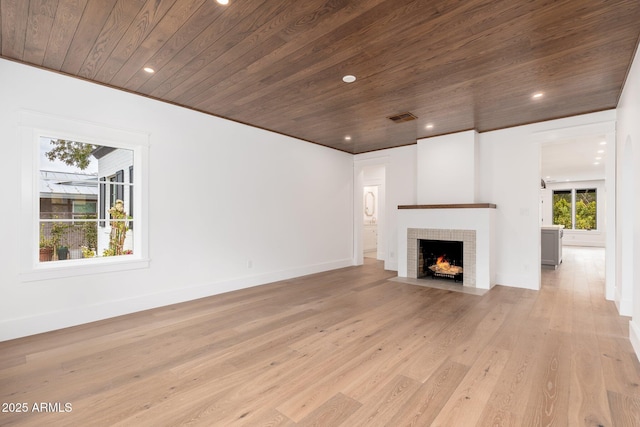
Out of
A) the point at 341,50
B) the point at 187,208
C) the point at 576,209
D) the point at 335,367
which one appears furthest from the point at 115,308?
the point at 576,209

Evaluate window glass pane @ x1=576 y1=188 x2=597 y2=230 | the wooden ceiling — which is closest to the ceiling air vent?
the wooden ceiling

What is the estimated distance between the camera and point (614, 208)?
4.02 meters

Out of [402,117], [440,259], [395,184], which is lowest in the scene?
[440,259]

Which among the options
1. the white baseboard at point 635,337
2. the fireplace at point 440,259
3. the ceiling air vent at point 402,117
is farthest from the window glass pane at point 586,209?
the white baseboard at point 635,337

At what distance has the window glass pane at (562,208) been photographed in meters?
11.9

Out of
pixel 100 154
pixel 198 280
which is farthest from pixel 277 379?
pixel 100 154

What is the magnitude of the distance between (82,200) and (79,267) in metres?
0.74

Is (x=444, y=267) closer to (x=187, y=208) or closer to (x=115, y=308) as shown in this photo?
(x=187, y=208)

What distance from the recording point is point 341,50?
267cm

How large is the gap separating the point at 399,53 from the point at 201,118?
2.82 m

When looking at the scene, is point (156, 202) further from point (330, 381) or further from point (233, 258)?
point (330, 381)

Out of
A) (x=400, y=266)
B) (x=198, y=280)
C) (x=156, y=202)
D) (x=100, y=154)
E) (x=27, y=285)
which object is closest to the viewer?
(x=27, y=285)

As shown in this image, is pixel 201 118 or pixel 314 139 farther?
pixel 314 139

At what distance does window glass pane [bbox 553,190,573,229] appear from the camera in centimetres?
1187
